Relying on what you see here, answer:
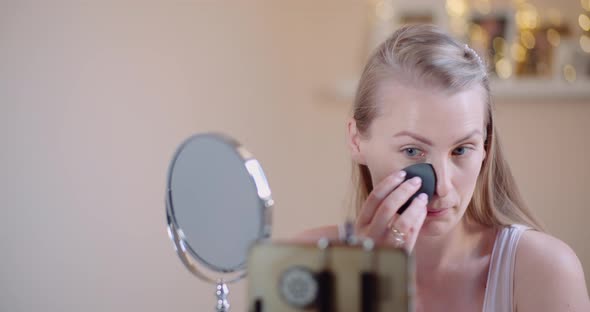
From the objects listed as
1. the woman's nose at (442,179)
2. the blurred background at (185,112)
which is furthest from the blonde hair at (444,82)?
the blurred background at (185,112)

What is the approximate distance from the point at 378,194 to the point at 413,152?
132 mm

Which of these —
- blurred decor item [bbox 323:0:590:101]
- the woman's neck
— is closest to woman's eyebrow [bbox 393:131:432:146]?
the woman's neck

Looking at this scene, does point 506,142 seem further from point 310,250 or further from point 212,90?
point 310,250

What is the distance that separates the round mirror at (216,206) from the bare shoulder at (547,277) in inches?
20.2

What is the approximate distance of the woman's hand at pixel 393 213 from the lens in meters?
0.85

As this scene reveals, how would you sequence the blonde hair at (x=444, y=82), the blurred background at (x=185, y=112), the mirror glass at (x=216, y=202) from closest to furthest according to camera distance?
the mirror glass at (x=216, y=202), the blonde hair at (x=444, y=82), the blurred background at (x=185, y=112)

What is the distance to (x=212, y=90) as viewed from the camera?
2.52 meters

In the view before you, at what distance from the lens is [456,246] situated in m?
1.24

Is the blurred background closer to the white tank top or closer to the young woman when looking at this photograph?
the young woman

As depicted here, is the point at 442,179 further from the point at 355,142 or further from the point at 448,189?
the point at 355,142


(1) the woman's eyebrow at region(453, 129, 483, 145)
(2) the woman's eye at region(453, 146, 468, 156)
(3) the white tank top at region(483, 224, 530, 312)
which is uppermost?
(1) the woman's eyebrow at region(453, 129, 483, 145)

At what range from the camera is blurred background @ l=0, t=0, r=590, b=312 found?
7.95ft

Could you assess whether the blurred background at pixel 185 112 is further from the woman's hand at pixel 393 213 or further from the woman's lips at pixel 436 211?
the woman's hand at pixel 393 213

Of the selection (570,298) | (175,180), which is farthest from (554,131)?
(175,180)
